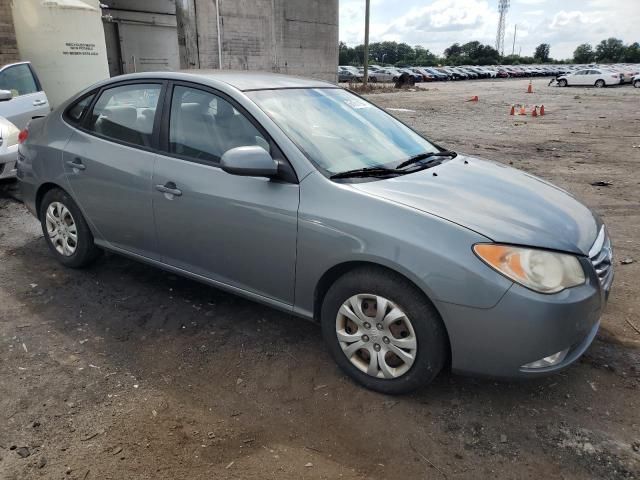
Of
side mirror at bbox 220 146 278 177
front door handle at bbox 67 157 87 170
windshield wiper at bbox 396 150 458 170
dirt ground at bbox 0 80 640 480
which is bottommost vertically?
dirt ground at bbox 0 80 640 480

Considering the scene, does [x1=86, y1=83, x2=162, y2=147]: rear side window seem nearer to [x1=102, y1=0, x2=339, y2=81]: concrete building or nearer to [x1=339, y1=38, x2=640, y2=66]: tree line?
[x1=102, y1=0, x2=339, y2=81]: concrete building

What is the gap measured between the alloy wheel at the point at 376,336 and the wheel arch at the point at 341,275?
15cm

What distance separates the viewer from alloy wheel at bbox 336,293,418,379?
2.73 meters

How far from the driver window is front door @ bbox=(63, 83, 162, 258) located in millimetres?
225

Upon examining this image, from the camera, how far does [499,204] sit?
114 inches

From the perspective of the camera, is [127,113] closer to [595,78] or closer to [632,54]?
[595,78]

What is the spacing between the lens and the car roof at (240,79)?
3496mm

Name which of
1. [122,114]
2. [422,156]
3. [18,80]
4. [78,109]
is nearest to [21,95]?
[18,80]

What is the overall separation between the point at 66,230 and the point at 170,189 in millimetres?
1488

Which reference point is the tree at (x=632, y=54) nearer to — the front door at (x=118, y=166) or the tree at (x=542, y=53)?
the tree at (x=542, y=53)

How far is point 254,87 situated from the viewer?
3484mm

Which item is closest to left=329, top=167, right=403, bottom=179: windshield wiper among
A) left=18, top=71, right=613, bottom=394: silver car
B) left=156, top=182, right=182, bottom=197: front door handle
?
left=18, top=71, right=613, bottom=394: silver car

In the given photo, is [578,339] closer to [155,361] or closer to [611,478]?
[611,478]

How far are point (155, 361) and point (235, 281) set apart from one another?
0.69 metres
